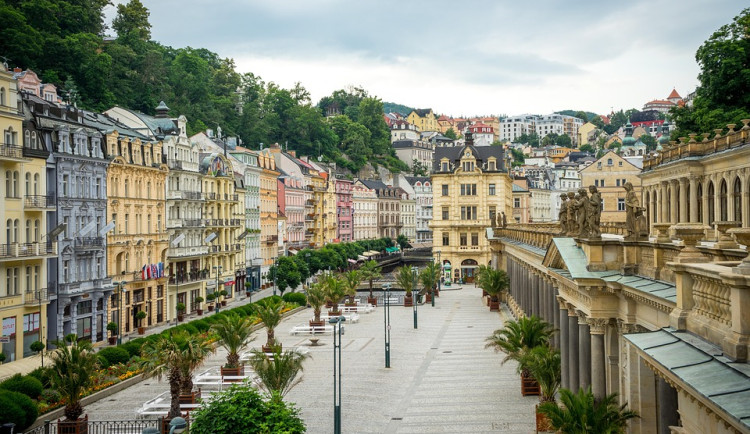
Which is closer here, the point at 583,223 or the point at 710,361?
the point at 710,361

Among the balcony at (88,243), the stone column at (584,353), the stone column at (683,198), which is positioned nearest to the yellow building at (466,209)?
the stone column at (683,198)

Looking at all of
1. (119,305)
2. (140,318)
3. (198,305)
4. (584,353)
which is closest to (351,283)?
(198,305)

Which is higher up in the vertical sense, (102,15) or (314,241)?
(102,15)

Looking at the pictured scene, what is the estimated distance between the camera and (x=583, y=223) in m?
24.2

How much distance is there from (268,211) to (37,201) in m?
55.2

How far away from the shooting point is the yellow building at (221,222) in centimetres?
8181

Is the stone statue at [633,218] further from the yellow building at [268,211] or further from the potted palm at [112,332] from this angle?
the yellow building at [268,211]

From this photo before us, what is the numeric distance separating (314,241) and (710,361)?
118 metres

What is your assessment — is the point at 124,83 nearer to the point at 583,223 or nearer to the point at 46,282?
the point at 46,282

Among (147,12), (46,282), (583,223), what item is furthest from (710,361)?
(147,12)

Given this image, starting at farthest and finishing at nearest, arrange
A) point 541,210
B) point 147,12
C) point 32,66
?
point 541,210, point 147,12, point 32,66

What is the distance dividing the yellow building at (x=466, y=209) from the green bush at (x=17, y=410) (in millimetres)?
75774

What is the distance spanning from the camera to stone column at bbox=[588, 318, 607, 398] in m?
23.0

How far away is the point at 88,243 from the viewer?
57.2 metres
